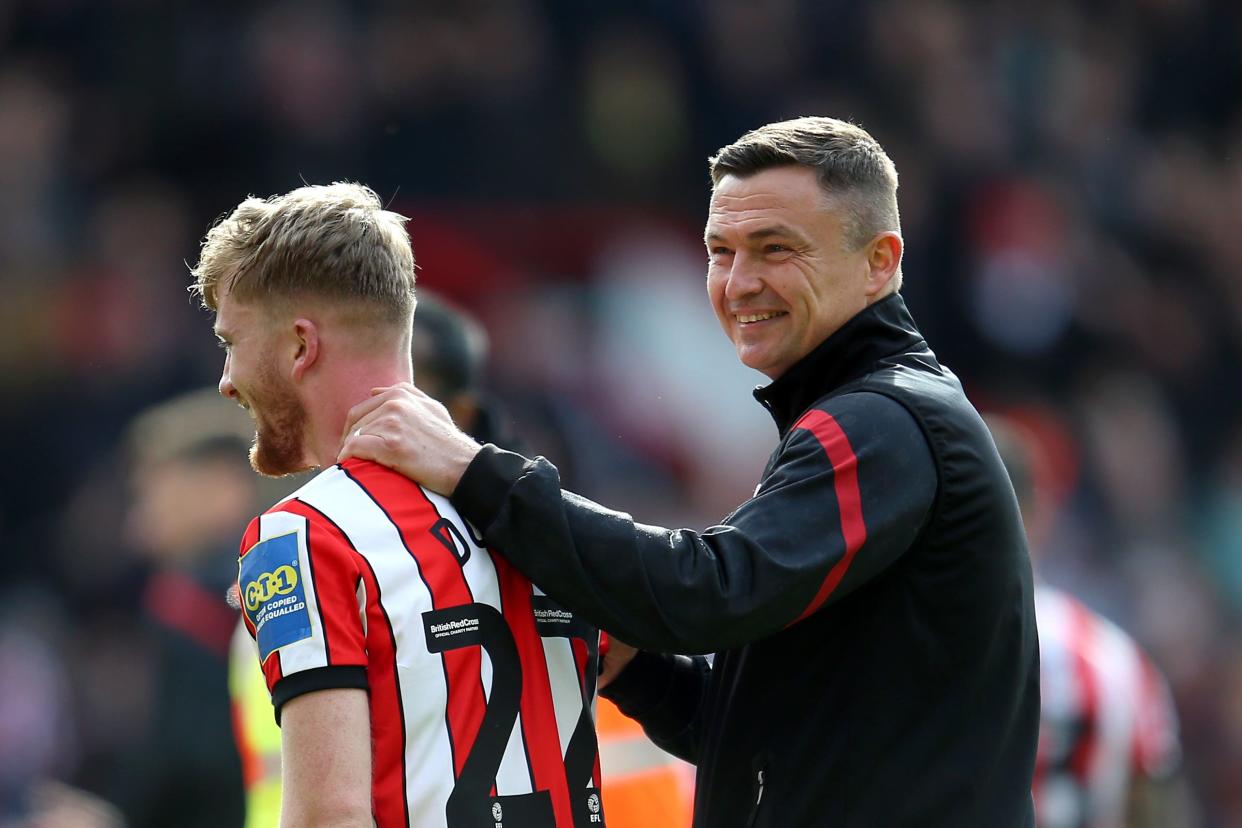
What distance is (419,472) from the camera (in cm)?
290

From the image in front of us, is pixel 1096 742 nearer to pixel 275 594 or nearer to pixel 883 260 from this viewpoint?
pixel 883 260

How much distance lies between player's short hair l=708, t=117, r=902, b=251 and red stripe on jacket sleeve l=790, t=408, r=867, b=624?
19.0 inches

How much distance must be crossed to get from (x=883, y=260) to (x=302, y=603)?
4.67ft

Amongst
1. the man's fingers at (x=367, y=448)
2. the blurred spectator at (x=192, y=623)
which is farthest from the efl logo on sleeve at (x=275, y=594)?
the blurred spectator at (x=192, y=623)

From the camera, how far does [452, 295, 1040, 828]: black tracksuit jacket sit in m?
2.92

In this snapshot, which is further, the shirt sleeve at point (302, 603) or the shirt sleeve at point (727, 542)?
the shirt sleeve at point (727, 542)

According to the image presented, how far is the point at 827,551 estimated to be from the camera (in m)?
2.95

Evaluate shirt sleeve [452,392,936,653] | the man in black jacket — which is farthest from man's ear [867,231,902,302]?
shirt sleeve [452,392,936,653]

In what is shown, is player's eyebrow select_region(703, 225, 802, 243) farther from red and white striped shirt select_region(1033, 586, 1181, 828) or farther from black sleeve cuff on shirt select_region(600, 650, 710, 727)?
red and white striped shirt select_region(1033, 586, 1181, 828)

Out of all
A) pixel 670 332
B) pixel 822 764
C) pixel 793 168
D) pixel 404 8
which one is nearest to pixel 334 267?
pixel 793 168

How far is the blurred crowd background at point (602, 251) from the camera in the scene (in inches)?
384

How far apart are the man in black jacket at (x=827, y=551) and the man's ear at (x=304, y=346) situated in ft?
0.45

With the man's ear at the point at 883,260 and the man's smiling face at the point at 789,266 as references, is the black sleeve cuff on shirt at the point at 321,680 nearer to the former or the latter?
the man's smiling face at the point at 789,266

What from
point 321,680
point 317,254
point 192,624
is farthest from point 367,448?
point 192,624
